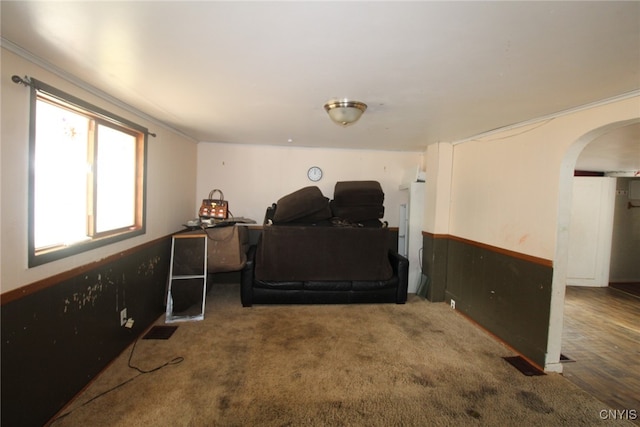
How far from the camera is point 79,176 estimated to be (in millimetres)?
2158

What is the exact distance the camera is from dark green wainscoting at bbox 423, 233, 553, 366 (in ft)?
8.57

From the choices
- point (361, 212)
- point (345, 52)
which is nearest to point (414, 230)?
point (361, 212)

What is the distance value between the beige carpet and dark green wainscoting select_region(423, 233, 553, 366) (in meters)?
0.22

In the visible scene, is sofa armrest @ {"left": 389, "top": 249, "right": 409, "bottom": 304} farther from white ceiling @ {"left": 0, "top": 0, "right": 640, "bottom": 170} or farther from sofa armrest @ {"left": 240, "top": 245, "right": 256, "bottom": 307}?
white ceiling @ {"left": 0, "top": 0, "right": 640, "bottom": 170}

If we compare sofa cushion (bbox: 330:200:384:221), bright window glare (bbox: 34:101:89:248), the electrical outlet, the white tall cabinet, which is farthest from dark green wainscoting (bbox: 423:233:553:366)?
bright window glare (bbox: 34:101:89:248)

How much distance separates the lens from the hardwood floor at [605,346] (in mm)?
2332

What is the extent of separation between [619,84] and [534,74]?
61cm

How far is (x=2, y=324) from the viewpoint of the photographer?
148cm

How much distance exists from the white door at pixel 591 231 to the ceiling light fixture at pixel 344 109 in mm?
5034

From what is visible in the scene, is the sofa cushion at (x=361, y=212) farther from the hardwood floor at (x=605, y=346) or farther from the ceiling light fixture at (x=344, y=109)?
the hardwood floor at (x=605, y=346)

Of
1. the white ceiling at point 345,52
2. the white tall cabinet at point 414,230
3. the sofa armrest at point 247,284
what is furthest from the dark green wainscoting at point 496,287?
the sofa armrest at point 247,284

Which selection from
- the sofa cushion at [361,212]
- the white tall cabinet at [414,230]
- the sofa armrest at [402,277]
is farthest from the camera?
the white tall cabinet at [414,230]

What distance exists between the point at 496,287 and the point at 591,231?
3613mm

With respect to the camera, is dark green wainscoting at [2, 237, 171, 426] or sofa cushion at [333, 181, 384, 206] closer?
dark green wainscoting at [2, 237, 171, 426]
